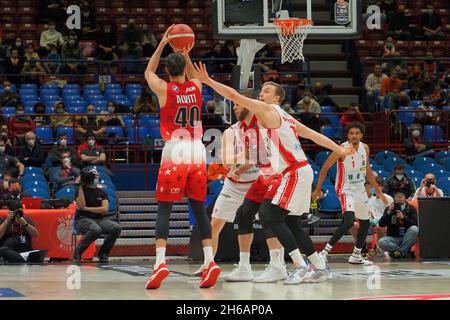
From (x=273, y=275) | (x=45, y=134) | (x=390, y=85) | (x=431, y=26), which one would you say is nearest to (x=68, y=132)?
(x=45, y=134)

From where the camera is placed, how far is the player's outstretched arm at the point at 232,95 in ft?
31.9

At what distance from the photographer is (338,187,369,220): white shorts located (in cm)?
1420

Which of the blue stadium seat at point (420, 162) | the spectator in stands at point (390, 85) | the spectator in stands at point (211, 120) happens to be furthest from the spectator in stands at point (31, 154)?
the spectator in stands at point (390, 85)

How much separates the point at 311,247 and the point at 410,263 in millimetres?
4126

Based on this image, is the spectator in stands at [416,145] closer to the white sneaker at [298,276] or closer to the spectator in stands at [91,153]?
the spectator in stands at [91,153]

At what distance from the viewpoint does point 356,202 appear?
46.8 ft

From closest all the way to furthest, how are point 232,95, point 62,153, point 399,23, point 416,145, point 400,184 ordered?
1. point 232,95
2. point 400,184
3. point 62,153
4. point 416,145
5. point 399,23

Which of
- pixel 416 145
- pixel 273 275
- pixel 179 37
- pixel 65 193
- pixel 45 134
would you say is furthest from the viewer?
pixel 416 145

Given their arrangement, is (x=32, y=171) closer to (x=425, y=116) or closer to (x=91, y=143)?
(x=91, y=143)

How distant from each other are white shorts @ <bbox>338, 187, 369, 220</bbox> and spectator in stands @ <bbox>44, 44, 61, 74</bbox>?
39.4 ft

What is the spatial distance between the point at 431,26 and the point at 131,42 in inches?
348

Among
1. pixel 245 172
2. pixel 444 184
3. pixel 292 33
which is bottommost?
pixel 444 184

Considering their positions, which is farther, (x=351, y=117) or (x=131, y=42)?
(x=131, y=42)

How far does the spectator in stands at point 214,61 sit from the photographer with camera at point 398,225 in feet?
30.6
